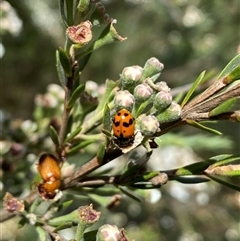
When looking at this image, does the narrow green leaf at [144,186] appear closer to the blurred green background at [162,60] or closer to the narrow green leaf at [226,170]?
the narrow green leaf at [226,170]

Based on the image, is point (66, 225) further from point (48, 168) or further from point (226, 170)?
point (226, 170)

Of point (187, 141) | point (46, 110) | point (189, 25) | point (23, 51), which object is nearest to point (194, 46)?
point (189, 25)

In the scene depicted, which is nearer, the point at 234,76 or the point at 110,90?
the point at 234,76

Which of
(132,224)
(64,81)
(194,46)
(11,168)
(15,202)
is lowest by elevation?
(132,224)

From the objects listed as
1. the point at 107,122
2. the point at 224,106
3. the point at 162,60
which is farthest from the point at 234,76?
the point at 162,60

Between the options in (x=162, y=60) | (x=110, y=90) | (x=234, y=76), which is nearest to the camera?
(x=234, y=76)

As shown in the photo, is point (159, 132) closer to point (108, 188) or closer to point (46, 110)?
point (108, 188)
